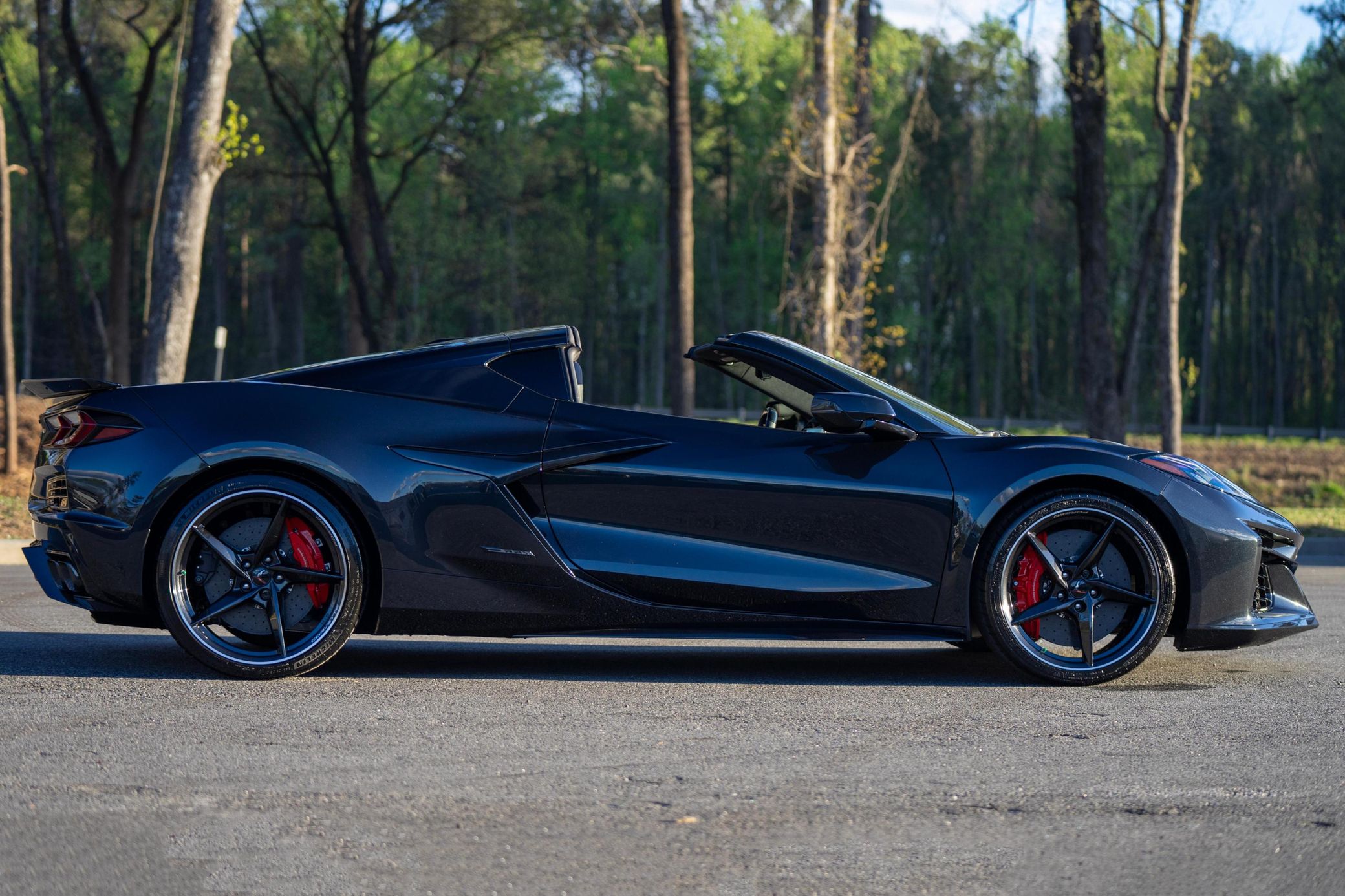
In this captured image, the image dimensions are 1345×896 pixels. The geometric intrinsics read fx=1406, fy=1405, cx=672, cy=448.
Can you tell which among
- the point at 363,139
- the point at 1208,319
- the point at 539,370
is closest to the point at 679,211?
the point at 363,139

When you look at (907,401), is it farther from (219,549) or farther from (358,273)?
(358,273)

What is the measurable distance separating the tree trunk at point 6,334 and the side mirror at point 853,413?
14.4 meters

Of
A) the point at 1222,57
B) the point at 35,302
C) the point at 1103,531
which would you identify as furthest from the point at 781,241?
the point at 1103,531

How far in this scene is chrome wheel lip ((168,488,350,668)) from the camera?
5035 millimetres

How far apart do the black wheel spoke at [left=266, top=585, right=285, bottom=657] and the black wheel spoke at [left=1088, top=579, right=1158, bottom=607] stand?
9.74ft

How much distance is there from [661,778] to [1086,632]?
213cm

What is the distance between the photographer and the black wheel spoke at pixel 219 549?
5.03 meters

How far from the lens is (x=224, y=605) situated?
5.05 meters

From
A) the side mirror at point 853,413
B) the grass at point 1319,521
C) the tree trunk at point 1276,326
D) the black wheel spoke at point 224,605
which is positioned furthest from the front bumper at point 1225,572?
the tree trunk at point 1276,326

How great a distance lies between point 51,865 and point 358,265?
27.8 meters

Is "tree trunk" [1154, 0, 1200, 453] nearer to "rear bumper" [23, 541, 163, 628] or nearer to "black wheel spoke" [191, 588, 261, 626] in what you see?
"black wheel spoke" [191, 588, 261, 626]

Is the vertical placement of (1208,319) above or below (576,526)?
above

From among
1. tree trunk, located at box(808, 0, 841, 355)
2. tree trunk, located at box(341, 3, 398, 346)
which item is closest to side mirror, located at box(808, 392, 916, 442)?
tree trunk, located at box(808, 0, 841, 355)


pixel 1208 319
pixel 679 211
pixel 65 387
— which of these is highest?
pixel 1208 319
